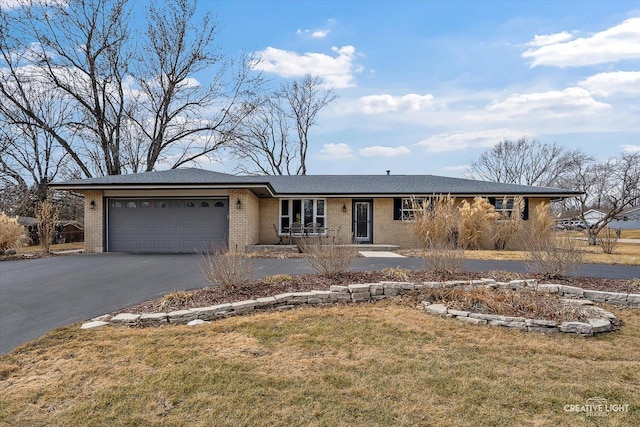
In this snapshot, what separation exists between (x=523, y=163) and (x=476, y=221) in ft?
99.4

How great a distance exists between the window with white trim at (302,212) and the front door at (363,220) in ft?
4.92

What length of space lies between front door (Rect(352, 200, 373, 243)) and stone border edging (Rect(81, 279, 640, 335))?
9878 mm

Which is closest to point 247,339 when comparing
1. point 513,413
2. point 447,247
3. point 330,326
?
point 330,326

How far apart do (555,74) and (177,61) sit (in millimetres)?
21628

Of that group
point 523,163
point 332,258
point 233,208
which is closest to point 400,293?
point 332,258

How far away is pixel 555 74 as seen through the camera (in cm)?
1320

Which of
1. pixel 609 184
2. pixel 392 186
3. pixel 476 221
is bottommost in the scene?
pixel 476 221

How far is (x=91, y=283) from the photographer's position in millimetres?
7512

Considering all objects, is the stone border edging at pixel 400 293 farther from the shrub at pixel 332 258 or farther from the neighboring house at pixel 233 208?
the neighboring house at pixel 233 208

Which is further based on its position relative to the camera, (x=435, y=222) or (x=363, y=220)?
(x=363, y=220)

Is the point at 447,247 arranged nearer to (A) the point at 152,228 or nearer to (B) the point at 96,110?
(A) the point at 152,228

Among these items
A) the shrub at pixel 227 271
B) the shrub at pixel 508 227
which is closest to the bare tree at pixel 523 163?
the shrub at pixel 508 227

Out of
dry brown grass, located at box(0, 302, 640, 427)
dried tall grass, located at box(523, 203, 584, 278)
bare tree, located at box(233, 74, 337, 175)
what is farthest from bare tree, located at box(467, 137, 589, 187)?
dry brown grass, located at box(0, 302, 640, 427)

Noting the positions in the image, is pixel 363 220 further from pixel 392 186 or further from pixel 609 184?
pixel 609 184
